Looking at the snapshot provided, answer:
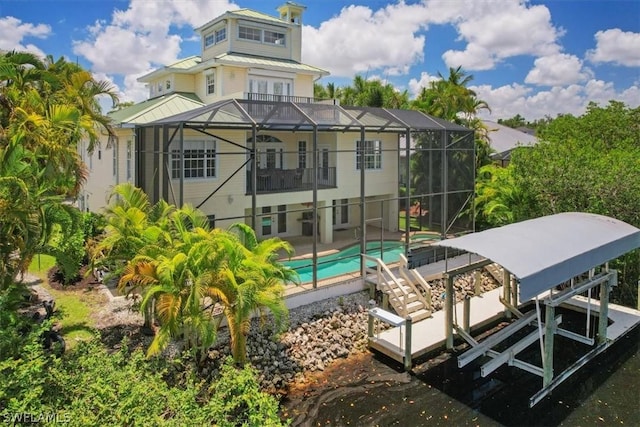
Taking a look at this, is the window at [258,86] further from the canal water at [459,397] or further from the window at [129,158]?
the canal water at [459,397]

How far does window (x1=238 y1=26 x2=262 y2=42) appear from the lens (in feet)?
83.1

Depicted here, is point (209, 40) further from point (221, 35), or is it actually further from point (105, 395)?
point (105, 395)

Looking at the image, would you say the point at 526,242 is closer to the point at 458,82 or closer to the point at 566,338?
the point at 566,338

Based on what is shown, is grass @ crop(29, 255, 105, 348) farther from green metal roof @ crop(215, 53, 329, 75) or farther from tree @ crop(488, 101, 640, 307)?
tree @ crop(488, 101, 640, 307)

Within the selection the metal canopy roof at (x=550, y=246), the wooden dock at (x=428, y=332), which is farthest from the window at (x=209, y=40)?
the metal canopy roof at (x=550, y=246)

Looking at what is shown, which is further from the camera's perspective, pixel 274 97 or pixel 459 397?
pixel 274 97

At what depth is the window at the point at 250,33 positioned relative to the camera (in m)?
25.3

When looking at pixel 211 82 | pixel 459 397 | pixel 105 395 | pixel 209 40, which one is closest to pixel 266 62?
pixel 211 82

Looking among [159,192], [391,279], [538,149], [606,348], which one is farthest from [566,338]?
[159,192]

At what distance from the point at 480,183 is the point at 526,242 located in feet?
32.9

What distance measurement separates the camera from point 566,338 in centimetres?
1400

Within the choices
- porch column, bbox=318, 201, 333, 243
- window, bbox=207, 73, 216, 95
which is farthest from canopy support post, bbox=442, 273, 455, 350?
window, bbox=207, 73, 216, 95

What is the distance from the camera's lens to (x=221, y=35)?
1018 inches

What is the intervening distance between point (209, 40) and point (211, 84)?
4.08 meters
